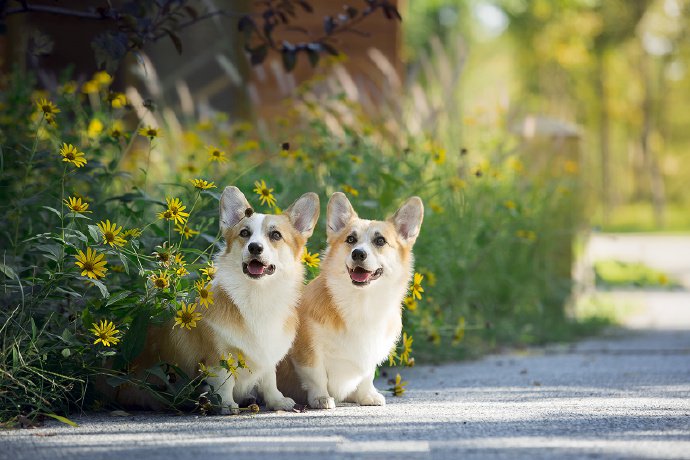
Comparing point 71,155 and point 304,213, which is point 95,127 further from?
point 304,213

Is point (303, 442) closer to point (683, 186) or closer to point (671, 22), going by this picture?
point (671, 22)

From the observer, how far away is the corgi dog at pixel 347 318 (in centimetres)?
474

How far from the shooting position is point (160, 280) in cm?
432

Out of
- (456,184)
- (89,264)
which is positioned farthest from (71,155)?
(456,184)

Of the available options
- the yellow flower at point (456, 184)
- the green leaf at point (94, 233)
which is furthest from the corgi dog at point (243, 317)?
the yellow flower at point (456, 184)

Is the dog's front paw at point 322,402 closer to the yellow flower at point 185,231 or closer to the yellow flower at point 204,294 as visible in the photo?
the yellow flower at point 204,294

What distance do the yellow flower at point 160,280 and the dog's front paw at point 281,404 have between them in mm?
715

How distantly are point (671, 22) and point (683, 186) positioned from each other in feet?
43.8

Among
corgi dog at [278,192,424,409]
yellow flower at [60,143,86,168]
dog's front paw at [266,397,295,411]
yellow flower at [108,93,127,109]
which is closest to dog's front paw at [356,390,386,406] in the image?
corgi dog at [278,192,424,409]

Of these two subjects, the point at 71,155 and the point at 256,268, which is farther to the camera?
the point at 71,155

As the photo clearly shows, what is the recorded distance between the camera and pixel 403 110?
7707 millimetres

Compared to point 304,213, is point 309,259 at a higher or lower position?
lower

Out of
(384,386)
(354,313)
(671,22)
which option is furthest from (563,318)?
(671,22)

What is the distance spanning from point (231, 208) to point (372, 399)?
1.08m
